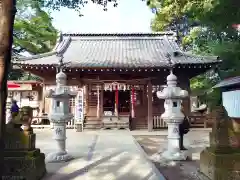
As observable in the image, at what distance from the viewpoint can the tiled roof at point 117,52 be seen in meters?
16.3

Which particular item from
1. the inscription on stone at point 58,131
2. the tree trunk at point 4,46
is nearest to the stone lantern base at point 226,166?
the tree trunk at point 4,46

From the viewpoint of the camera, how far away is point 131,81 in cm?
1708

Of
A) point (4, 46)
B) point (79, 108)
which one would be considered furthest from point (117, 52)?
point (4, 46)

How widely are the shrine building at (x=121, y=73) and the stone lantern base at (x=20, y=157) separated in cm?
1055

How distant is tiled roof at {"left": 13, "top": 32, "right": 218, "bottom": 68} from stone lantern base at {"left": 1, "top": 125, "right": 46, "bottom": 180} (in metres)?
9.58

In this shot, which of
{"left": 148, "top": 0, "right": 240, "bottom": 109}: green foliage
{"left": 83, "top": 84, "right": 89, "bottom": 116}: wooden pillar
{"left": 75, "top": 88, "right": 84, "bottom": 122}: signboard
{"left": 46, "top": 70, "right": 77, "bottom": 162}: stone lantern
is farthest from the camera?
{"left": 83, "top": 84, "right": 89, "bottom": 116}: wooden pillar

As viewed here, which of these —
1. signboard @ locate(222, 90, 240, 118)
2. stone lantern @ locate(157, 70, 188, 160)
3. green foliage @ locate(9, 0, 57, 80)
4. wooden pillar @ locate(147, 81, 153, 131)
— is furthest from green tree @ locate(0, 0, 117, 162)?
green foliage @ locate(9, 0, 57, 80)

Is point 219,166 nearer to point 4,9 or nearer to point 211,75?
point 4,9

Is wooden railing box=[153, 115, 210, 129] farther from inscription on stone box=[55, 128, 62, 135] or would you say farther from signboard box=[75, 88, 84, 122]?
inscription on stone box=[55, 128, 62, 135]

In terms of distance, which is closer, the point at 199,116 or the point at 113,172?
the point at 113,172

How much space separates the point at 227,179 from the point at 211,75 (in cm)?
1893

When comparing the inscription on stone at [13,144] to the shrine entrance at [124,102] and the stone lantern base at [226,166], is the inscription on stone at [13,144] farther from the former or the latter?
the shrine entrance at [124,102]

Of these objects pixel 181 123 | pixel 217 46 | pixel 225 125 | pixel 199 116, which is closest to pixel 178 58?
pixel 217 46

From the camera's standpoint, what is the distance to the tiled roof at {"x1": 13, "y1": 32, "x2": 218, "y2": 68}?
53.4ft
